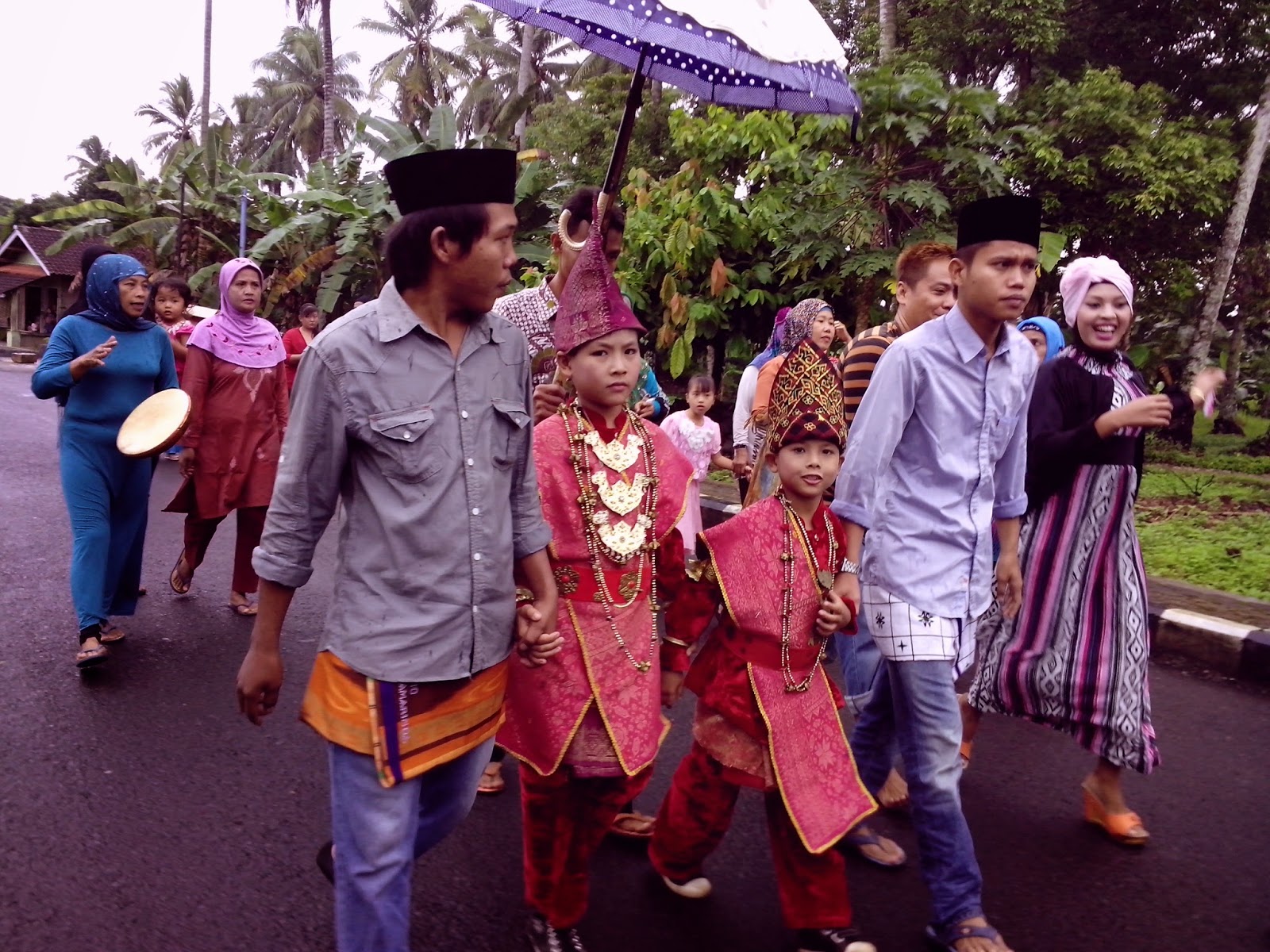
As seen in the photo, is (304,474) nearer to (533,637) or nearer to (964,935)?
(533,637)

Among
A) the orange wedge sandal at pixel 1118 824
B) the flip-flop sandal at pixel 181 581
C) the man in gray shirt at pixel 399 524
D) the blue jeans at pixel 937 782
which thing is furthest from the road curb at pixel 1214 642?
the flip-flop sandal at pixel 181 581

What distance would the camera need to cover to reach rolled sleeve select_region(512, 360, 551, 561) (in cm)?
244

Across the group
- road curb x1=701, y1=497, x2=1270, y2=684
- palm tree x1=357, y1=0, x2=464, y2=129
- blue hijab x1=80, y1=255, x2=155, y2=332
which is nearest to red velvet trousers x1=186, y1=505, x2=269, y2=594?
blue hijab x1=80, y1=255, x2=155, y2=332

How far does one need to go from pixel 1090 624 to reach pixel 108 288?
15.1 feet

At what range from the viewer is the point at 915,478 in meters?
2.97

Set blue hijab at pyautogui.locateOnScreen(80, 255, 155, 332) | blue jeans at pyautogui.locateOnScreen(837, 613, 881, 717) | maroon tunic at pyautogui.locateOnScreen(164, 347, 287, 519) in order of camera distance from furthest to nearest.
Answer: maroon tunic at pyautogui.locateOnScreen(164, 347, 287, 519)
blue hijab at pyautogui.locateOnScreen(80, 255, 155, 332)
blue jeans at pyautogui.locateOnScreen(837, 613, 881, 717)

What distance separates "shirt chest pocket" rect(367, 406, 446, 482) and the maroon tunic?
12.9 ft

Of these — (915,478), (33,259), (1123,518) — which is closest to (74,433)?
(915,478)

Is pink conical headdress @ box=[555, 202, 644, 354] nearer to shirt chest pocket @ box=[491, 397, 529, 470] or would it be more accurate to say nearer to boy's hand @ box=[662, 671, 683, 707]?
shirt chest pocket @ box=[491, 397, 529, 470]

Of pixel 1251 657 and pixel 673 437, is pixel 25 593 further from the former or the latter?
pixel 1251 657

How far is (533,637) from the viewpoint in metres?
2.46

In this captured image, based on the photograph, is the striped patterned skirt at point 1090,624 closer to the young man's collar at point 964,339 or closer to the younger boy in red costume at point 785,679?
the young man's collar at point 964,339

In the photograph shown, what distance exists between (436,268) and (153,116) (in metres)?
50.1

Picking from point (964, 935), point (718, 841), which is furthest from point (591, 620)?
point (964, 935)
